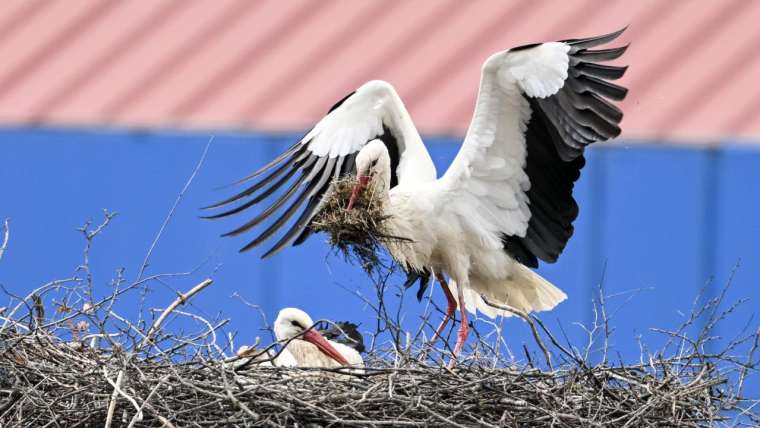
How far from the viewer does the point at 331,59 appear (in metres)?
8.94

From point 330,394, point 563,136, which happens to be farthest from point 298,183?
point 330,394

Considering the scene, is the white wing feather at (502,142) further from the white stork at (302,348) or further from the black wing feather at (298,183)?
the white stork at (302,348)

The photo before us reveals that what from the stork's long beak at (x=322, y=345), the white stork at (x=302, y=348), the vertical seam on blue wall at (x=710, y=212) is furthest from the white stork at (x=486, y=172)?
the vertical seam on blue wall at (x=710, y=212)

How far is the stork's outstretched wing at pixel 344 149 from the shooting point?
20.9 ft

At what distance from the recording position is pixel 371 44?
356 inches

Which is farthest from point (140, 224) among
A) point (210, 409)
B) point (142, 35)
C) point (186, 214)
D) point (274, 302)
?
point (210, 409)

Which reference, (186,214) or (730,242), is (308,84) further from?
(730,242)

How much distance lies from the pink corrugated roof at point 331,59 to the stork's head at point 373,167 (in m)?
2.26

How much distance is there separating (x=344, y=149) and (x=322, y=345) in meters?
1.09

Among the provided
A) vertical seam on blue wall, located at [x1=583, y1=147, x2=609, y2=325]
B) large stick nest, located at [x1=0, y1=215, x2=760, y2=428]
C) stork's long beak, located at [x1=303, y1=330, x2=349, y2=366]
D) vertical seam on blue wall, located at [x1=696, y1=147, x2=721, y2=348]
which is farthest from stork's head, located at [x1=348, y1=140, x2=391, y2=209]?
vertical seam on blue wall, located at [x1=696, y1=147, x2=721, y2=348]

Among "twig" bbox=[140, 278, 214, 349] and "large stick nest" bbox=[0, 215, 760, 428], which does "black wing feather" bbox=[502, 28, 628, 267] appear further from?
"twig" bbox=[140, 278, 214, 349]

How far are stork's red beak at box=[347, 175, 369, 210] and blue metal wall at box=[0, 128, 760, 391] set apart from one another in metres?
1.48

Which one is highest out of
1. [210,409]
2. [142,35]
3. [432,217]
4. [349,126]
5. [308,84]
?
[142,35]

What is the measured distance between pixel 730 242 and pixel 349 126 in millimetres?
1949
